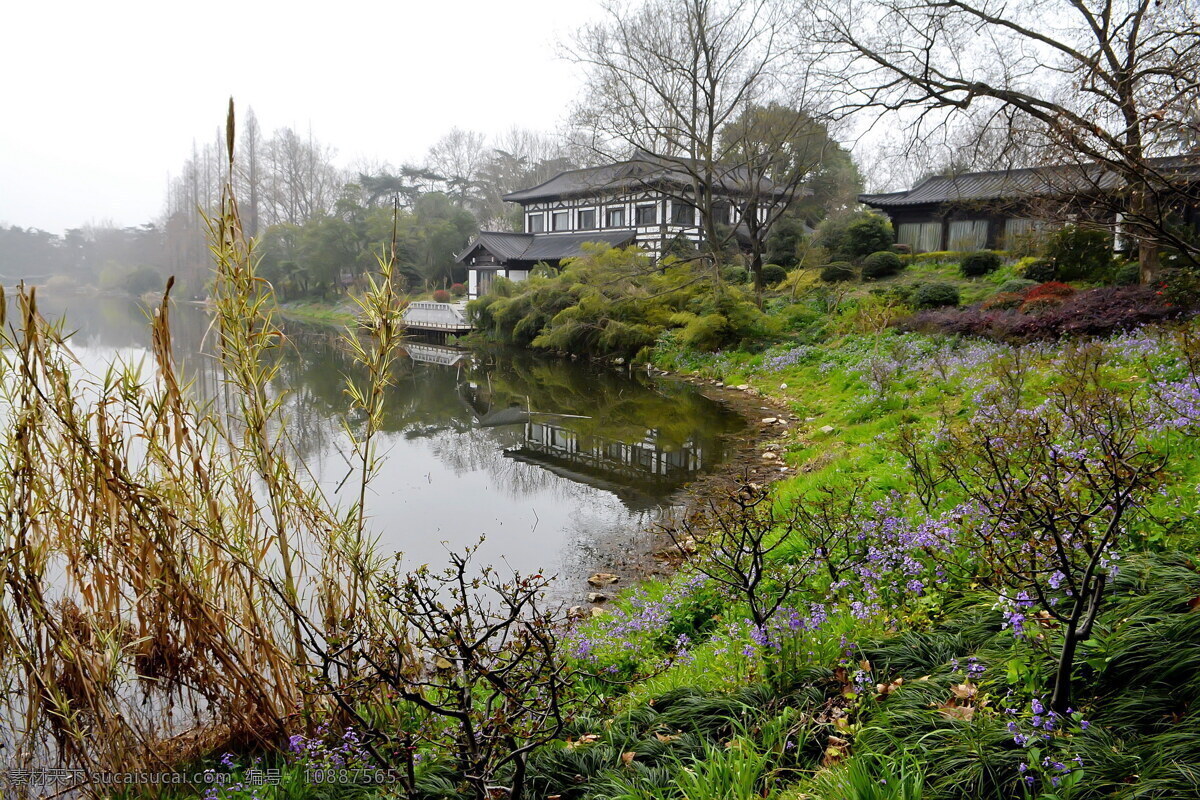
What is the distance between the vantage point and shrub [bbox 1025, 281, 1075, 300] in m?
13.8

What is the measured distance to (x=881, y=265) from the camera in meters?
21.6

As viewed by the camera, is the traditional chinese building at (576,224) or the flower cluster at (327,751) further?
the traditional chinese building at (576,224)

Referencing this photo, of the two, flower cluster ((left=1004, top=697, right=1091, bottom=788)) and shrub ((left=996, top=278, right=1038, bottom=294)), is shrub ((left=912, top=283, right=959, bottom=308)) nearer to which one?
shrub ((left=996, top=278, right=1038, bottom=294))

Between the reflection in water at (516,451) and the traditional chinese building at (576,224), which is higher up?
the traditional chinese building at (576,224)

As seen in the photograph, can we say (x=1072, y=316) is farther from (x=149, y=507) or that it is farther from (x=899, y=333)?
(x=149, y=507)

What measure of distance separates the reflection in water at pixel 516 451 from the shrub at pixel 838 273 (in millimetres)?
7652

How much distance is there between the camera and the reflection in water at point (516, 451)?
6.89 m

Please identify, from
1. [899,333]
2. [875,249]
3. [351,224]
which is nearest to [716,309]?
[899,333]

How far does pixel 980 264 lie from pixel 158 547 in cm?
2097

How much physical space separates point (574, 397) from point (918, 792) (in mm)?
12967

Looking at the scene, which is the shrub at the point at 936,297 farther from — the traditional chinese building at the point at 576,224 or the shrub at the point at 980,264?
the traditional chinese building at the point at 576,224

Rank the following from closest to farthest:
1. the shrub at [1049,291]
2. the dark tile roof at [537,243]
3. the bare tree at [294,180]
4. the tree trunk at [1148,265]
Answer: the tree trunk at [1148,265]
the shrub at [1049,291]
the dark tile roof at [537,243]
the bare tree at [294,180]

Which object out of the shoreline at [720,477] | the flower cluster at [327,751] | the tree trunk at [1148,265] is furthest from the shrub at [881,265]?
the flower cluster at [327,751]

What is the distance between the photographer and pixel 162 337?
9.78 ft
